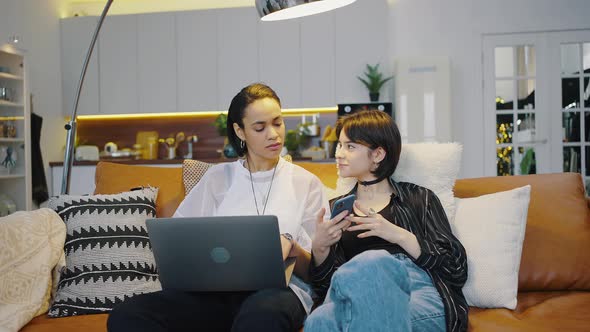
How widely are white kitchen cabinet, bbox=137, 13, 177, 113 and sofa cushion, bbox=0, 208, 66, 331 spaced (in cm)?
431

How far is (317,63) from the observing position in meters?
6.22

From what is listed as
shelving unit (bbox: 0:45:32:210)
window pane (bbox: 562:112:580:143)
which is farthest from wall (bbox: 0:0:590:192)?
window pane (bbox: 562:112:580:143)

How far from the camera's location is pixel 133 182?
8.69ft

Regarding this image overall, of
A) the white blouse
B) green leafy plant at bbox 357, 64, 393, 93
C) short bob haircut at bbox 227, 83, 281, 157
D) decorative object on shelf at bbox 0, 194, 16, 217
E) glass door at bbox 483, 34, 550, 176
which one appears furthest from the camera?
glass door at bbox 483, 34, 550, 176

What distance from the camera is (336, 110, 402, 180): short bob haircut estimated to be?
211cm

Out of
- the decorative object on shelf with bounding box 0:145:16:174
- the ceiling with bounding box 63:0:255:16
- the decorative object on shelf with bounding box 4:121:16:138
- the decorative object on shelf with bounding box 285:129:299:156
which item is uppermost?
the ceiling with bounding box 63:0:255:16

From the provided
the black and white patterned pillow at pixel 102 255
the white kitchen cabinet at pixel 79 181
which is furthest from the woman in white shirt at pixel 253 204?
the white kitchen cabinet at pixel 79 181

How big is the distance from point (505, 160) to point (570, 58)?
117 cm

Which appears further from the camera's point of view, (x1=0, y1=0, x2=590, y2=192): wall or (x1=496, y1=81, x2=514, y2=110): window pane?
(x1=496, y1=81, x2=514, y2=110): window pane

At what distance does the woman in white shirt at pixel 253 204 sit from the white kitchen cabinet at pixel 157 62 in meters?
4.30

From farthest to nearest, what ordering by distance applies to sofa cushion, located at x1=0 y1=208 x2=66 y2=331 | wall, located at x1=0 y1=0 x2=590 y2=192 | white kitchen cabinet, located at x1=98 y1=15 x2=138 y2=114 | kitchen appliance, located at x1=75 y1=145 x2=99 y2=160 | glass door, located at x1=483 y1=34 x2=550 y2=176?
1. white kitchen cabinet, located at x1=98 y1=15 x2=138 y2=114
2. kitchen appliance, located at x1=75 y1=145 x2=99 y2=160
3. glass door, located at x1=483 y1=34 x2=550 y2=176
4. wall, located at x1=0 y1=0 x2=590 y2=192
5. sofa cushion, located at x1=0 y1=208 x2=66 y2=331

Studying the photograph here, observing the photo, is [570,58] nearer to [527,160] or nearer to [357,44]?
[527,160]

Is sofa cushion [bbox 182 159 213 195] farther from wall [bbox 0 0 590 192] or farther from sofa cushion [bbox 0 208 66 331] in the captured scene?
wall [bbox 0 0 590 192]

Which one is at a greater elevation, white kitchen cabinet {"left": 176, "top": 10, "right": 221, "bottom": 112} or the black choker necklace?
white kitchen cabinet {"left": 176, "top": 10, "right": 221, "bottom": 112}
